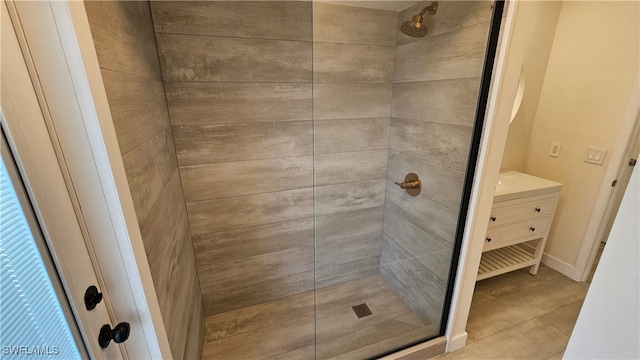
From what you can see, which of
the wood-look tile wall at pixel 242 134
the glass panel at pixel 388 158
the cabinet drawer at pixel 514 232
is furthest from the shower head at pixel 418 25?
the cabinet drawer at pixel 514 232

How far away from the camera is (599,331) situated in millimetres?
596

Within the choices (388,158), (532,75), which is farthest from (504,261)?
(532,75)

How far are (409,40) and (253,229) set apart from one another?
1.52 metres

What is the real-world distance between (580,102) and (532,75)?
0.39m

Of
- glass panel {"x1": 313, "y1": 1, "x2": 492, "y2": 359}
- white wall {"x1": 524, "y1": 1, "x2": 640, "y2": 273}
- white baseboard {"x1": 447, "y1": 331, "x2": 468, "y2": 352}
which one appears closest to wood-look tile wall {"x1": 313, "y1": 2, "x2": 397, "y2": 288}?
glass panel {"x1": 313, "y1": 1, "x2": 492, "y2": 359}

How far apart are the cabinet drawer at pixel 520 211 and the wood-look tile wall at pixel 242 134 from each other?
128 centimetres

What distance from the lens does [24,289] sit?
523 millimetres

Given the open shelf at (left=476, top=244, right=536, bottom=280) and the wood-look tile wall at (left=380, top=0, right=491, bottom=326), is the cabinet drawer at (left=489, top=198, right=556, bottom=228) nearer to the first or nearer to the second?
the open shelf at (left=476, top=244, right=536, bottom=280)

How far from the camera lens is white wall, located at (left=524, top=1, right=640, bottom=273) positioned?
1.82 meters

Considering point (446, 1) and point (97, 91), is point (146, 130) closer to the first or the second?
point (97, 91)

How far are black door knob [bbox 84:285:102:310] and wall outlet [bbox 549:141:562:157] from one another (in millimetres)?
2996

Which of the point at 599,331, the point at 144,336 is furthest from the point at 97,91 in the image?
the point at 599,331

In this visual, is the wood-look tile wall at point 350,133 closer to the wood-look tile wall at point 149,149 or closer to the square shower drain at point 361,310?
the square shower drain at point 361,310

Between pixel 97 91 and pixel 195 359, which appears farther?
pixel 195 359
